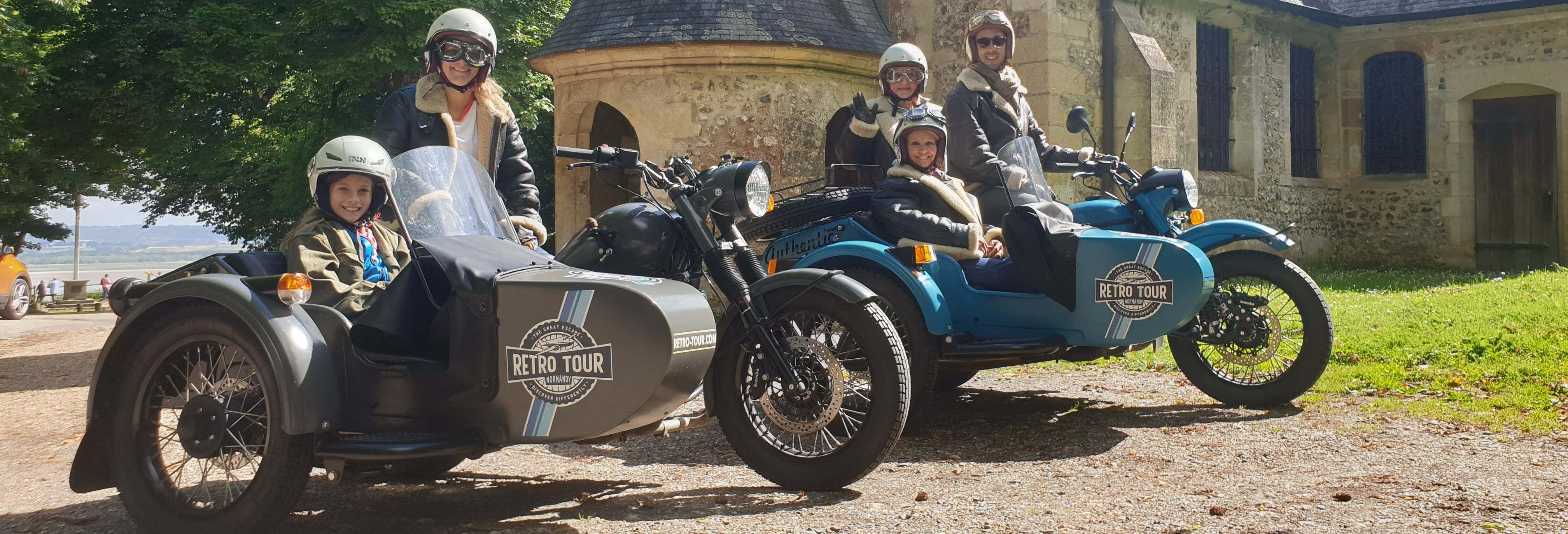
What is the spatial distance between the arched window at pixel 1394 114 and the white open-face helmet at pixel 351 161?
18328mm

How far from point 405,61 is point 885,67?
1004 cm

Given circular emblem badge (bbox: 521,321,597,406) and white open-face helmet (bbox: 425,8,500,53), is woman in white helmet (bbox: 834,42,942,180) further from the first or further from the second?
circular emblem badge (bbox: 521,321,597,406)

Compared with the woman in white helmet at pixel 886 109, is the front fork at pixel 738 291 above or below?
below

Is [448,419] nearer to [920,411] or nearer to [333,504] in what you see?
[333,504]

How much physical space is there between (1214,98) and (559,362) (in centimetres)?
1504

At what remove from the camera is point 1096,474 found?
4582mm

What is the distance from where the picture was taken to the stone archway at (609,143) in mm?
15242

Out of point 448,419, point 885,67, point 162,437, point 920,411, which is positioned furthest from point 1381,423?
point 162,437

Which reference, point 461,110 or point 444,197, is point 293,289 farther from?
point 461,110

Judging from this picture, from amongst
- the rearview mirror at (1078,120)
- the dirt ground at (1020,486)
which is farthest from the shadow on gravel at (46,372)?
the rearview mirror at (1078,120)

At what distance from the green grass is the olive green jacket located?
4672 millimetres

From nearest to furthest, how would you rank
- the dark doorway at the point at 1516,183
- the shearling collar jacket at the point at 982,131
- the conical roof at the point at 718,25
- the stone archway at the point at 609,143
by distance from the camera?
the shearling collar jacket at the point at 982,131 → the conical roof at the point at 718,25 → the stone archway at the point at 609,143 → the dark doorway at the point at 1516,183

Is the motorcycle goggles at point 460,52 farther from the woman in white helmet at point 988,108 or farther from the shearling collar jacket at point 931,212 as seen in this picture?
the woman in white helmet at point 988,108

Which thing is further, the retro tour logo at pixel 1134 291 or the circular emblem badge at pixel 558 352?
the retro tour logo at pixel 1134 291
